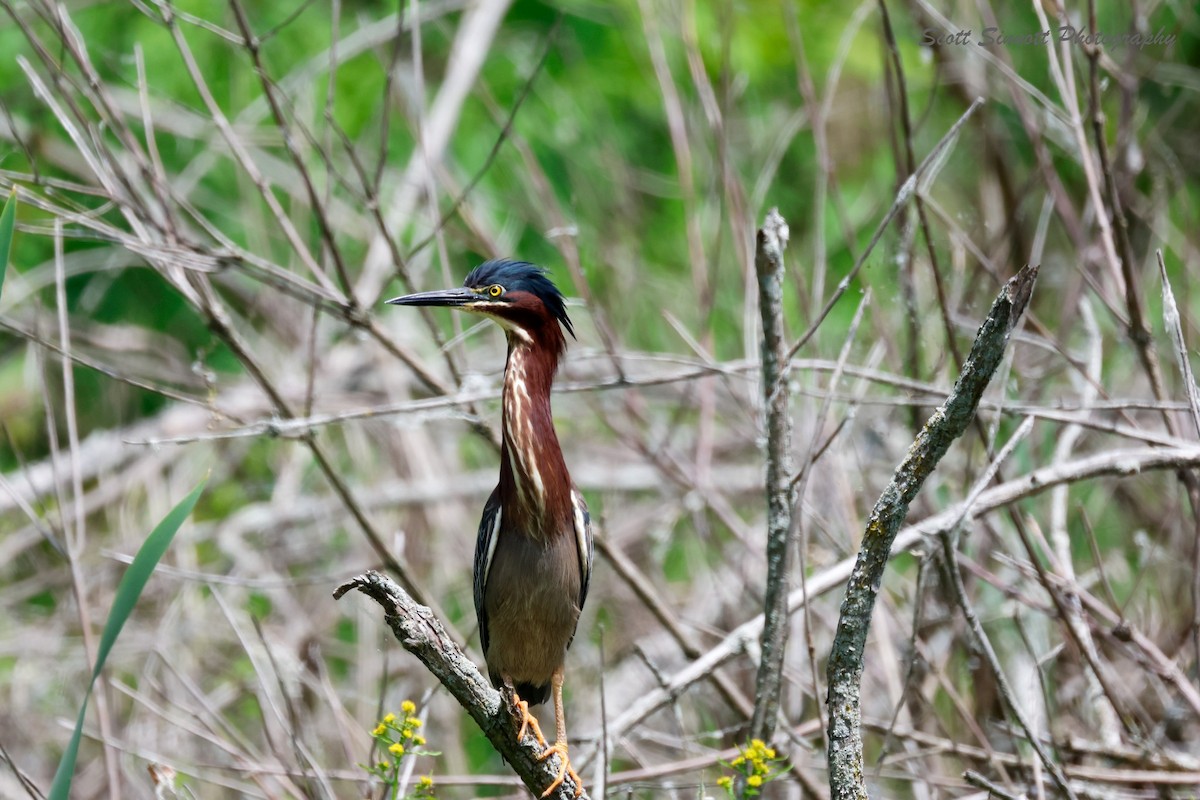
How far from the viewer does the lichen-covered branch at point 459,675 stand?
2.44m

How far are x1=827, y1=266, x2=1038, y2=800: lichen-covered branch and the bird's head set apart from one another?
1594mm

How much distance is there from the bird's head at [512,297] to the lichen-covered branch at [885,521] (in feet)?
5.23

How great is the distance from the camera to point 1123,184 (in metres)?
4.90

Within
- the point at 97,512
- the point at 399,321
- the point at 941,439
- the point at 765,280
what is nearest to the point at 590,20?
the point at 399,321

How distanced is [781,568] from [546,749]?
81 centimetres

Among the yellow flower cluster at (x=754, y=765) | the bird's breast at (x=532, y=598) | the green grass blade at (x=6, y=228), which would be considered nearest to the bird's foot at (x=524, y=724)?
the bird's breast at (x=532, y=598)

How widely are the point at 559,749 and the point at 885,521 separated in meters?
1.55

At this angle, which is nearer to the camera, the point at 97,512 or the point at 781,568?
the point at 781,568

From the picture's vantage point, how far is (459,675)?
261 centimetres

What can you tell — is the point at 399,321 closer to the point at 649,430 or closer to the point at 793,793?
the point at 649,430

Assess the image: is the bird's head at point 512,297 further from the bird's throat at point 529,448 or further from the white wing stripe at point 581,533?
the white wing stripe at point 581,533

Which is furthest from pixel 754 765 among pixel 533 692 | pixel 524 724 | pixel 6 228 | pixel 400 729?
pixel 6 228

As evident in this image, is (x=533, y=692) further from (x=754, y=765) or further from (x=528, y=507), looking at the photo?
(x=754, y=765)

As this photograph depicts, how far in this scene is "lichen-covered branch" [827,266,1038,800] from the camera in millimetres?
2150
